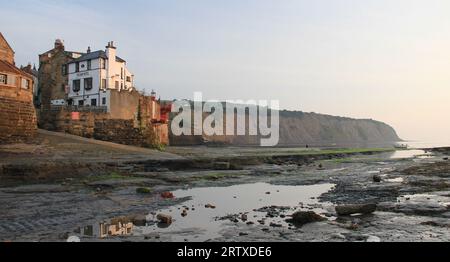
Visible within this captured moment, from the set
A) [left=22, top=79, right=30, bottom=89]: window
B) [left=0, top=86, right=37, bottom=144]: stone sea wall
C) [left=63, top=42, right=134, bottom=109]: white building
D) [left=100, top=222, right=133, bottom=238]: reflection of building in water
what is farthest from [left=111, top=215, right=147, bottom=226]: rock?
[left=63, top=42, right=134, bottom=109]: white building

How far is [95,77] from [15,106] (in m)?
21.1

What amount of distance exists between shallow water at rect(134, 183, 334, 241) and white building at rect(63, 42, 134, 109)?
37.7m

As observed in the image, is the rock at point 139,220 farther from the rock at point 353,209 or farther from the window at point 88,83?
the window at point 88,83

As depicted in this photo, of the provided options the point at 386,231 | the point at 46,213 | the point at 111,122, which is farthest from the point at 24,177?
the point at 111,122

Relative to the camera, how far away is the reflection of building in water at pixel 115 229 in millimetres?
13094

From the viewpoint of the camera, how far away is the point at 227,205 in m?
19.7

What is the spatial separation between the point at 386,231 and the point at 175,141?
9461cm

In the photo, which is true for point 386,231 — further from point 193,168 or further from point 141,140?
point 141,140

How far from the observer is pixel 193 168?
40656 millimetres

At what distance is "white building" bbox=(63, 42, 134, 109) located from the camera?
60.4 metres

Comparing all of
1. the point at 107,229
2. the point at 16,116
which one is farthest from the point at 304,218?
the point at 16,116

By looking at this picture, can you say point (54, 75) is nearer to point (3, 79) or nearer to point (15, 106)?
point (15, 106)

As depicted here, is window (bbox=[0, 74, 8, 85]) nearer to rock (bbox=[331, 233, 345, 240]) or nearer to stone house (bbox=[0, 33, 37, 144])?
stone house (bbox=[0, 33, 37, 144])
